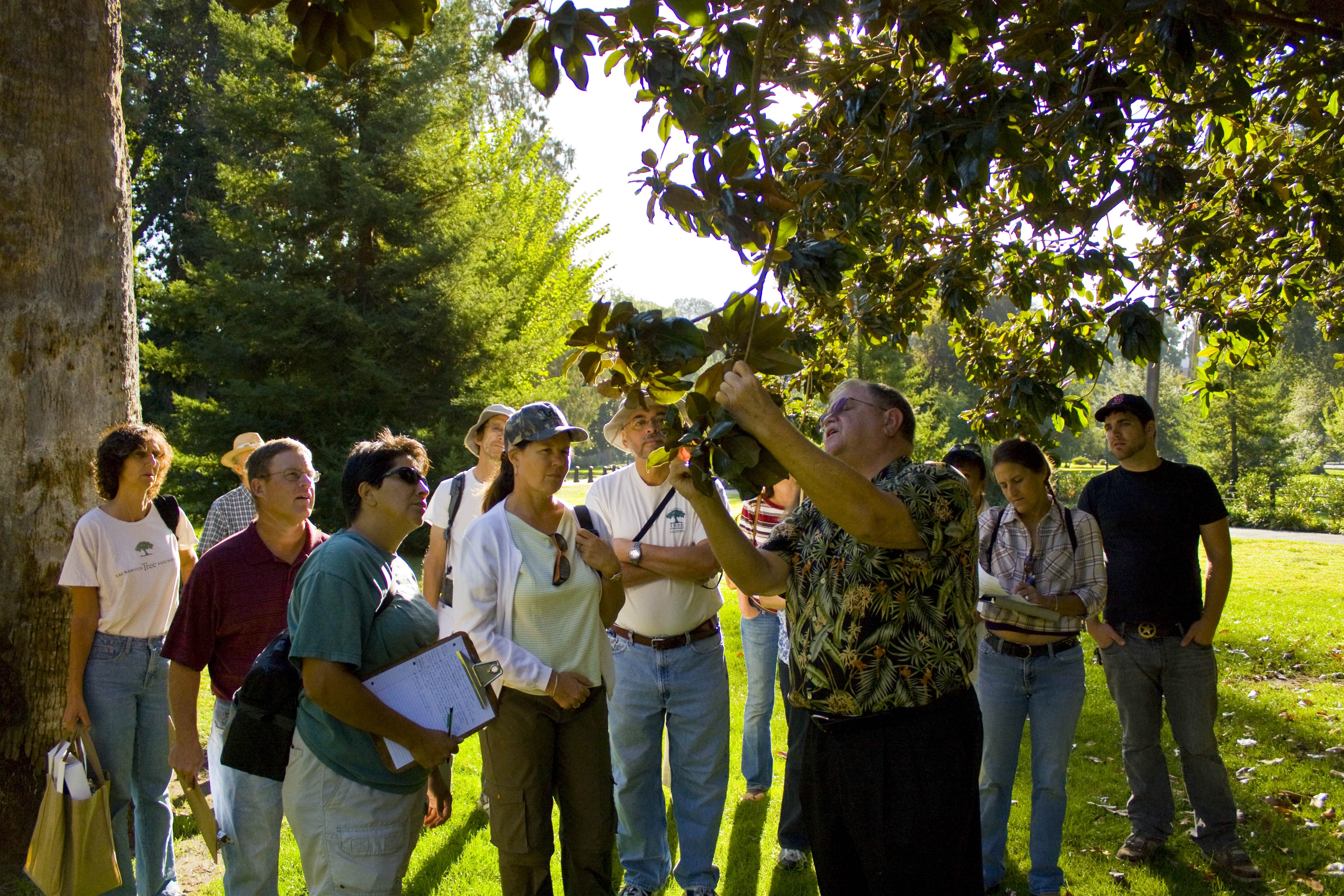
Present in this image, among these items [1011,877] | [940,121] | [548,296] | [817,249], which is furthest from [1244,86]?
[548,296]

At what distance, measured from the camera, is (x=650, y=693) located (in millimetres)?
4297

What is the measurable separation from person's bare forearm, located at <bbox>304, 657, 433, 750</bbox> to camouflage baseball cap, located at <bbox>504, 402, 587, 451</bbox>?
1.19 metres

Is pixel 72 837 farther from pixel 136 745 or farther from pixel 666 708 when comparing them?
pixel 666 708

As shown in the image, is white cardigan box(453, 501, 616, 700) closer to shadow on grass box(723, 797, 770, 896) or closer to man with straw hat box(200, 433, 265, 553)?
shadow on grass box(723, 797, 770, 896)

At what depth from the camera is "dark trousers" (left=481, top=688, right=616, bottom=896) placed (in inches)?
135

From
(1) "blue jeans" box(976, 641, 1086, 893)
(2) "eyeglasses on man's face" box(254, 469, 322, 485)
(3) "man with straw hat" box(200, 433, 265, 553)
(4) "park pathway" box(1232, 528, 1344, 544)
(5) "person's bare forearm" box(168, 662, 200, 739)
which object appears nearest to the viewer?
(5) "person's bare forearm" box(168, 662, 200, 739)

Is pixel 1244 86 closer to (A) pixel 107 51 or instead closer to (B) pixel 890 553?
(B) pixel 890 553

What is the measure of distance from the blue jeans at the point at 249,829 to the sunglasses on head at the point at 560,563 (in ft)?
4.26

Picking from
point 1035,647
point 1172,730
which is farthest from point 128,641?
point 1172,730

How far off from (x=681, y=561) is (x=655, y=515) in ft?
1.03

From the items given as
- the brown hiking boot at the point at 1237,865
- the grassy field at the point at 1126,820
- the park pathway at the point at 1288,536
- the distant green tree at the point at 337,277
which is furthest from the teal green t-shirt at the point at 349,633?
the park pathway at the point at 1288,536

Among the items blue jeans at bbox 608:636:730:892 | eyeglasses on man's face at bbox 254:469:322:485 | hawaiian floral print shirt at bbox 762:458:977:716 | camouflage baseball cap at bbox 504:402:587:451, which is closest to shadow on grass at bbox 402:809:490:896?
blue jeans at bbox 608:636:730:892

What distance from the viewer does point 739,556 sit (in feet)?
9.29

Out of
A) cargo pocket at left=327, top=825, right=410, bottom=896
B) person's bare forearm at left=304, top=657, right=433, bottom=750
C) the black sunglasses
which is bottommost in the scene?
cargo pocket at left=327, top=825, right=410, bottom=896
